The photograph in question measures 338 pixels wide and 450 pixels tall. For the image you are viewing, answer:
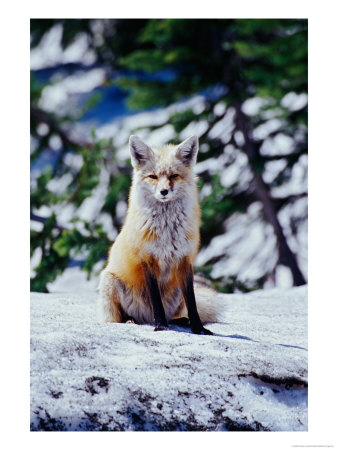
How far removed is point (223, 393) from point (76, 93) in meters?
4.53

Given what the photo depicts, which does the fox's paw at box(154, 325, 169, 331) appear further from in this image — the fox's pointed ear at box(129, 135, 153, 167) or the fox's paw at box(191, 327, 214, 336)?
the fox's pointed ear at box(129, 135, 153, 167)

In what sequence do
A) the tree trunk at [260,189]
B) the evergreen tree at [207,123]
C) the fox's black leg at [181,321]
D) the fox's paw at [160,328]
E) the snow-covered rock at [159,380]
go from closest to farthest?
the snow-covered rock at [159,380]
the fox's paw at [160,328]
the fox's black leg at [181,321]
the evergreen tree at [207,123]
the tree trunk at [260,189]

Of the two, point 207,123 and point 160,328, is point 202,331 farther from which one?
point 207,123

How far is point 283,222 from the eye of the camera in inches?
220

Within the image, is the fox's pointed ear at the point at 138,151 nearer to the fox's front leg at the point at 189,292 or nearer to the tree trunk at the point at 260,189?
the fox's front leg at the point at 189,292

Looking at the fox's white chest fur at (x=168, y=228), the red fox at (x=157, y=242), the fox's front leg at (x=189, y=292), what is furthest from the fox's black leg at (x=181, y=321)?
the fox's white chest fur at (x=168, y=228)

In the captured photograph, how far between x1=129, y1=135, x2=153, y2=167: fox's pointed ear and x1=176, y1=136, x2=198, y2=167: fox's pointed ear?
0.19m

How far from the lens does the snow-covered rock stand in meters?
2.48

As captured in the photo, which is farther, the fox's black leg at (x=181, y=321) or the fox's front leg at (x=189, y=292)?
the fox's black leg at (x=181, y=321)

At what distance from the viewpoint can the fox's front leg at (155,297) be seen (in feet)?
10.0

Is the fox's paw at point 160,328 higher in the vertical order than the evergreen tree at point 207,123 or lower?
lower

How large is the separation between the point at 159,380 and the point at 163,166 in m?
1.28

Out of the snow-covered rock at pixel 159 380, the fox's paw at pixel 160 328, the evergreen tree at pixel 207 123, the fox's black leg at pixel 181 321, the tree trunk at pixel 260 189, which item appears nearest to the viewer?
the snow-covered rock at pixel 159 380
